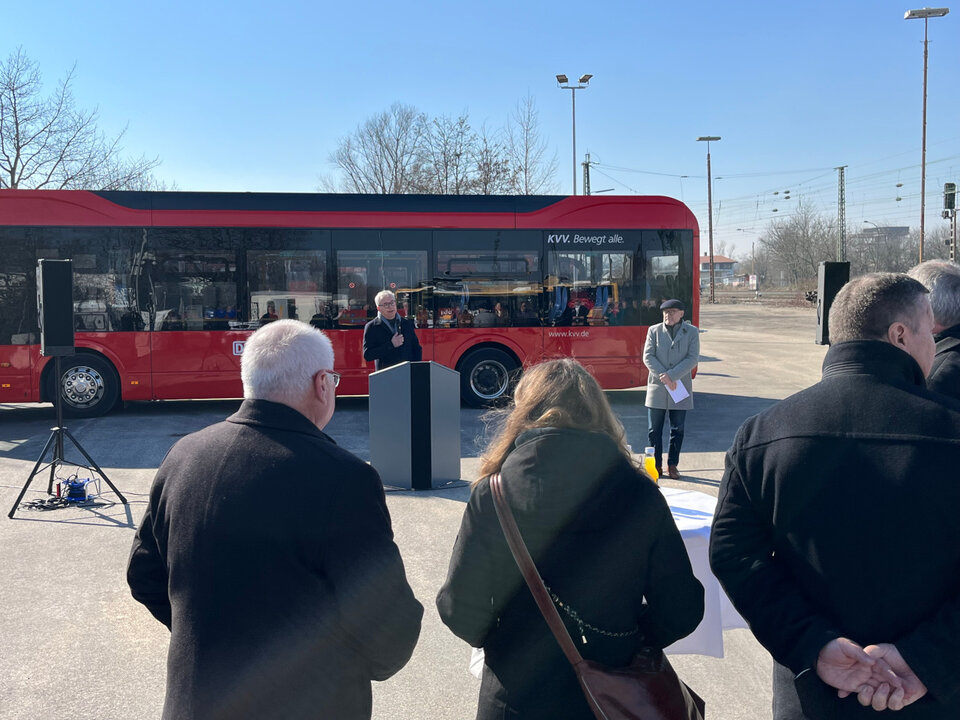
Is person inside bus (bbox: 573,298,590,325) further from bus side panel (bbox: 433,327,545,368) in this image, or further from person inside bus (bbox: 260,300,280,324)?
person inside bus (bbox: 260,300,280,324)

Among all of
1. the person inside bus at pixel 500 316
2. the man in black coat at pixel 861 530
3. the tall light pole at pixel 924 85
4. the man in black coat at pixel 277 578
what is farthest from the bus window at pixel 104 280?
the tall light pole at pixel 924 85

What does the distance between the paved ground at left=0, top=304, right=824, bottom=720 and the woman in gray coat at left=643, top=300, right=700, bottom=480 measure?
549 millimetres

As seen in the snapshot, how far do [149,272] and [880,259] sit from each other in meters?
67.3

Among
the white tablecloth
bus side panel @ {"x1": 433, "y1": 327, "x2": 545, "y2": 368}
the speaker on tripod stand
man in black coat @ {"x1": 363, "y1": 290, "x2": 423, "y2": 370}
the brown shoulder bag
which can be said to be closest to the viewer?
the brown shoulder bag

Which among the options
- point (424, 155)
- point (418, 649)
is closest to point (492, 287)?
point (418, 649)

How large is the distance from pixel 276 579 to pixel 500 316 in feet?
36.6

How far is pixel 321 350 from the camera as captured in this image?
2.45 m

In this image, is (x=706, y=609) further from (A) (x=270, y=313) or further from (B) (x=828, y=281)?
(A) (x=270, y=313)

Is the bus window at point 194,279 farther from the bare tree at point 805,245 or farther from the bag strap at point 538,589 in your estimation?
the bare tree at point 805,245

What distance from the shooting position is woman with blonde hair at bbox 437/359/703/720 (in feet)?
7.57

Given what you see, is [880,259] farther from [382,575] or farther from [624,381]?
[382,575]

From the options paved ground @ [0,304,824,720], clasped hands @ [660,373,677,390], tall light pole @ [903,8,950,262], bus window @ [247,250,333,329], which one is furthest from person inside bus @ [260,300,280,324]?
tall light pole @ [903,8,950,262]

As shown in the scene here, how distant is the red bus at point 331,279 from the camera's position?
12086 mm

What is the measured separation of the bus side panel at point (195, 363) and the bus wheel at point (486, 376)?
3.47 m
